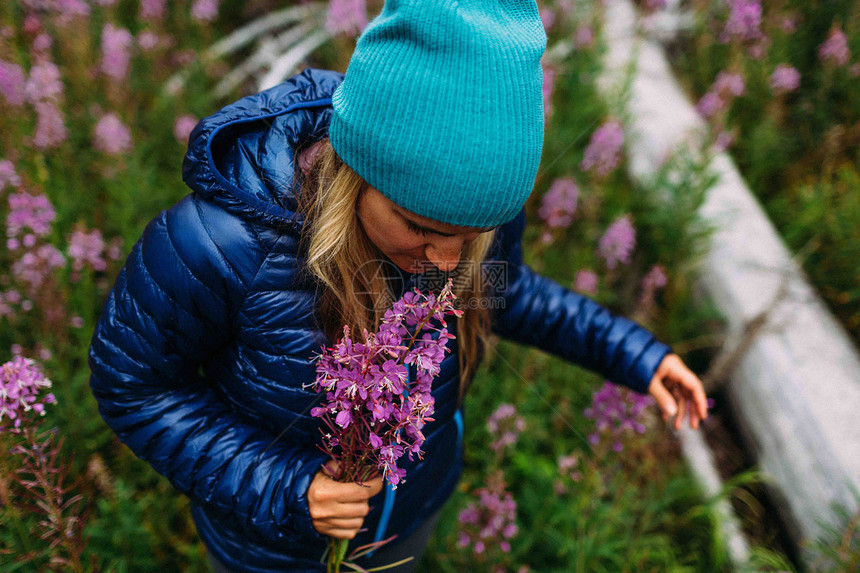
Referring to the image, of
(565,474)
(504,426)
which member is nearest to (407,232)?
(504,426)

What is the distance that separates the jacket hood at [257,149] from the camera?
47.1 inches

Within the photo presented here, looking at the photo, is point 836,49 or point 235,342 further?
point 836,49

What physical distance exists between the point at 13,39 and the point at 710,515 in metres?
5.26

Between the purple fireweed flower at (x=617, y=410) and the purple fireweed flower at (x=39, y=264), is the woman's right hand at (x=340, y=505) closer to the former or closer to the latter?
the purple fireweed flower at (x=617, y=410)

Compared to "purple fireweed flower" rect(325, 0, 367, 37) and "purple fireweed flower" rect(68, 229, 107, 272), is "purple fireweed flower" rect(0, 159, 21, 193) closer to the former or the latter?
"purple fireweed flower" rect(68, 229, 107, 272)

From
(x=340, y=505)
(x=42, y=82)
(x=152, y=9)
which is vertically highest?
(x=340, y=505)

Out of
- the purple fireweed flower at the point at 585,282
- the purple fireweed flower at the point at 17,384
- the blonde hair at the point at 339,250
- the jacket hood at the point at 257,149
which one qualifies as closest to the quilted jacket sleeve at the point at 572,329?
the blonde hair at the point at 339,250

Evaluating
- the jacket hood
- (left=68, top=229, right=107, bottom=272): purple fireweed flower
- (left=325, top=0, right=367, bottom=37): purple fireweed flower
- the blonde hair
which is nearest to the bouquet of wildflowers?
the blonde hair

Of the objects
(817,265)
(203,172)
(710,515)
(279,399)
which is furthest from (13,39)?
(817,265)

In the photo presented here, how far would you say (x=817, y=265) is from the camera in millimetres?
3555

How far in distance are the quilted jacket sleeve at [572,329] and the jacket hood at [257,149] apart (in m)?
0.77

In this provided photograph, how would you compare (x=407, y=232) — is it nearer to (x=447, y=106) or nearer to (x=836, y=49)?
(x=447, y=106)

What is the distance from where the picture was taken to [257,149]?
4.17 ft

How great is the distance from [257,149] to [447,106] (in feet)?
1.68
